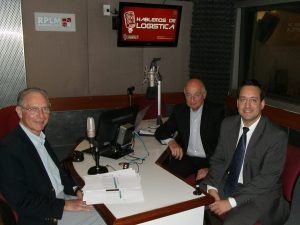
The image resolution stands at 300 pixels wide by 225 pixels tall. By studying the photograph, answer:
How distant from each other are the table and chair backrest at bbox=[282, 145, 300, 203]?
0.58 meters

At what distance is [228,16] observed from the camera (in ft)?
14.5

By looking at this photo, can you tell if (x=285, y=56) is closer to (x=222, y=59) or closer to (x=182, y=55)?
(x=222, y=59)

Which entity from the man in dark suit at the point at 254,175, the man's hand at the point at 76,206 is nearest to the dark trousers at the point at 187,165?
the man in dark suit at the point at 254,175

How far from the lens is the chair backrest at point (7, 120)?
91.5 inches

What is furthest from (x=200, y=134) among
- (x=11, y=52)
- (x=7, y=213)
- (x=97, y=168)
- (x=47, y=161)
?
(x=11, y=52)

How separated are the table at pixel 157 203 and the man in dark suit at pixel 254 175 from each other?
0.31 metres

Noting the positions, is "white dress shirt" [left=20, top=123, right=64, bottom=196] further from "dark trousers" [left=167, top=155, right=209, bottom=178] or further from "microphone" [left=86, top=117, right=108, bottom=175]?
"dark trousers" [left=167, top=155, right=209, bottom=178]

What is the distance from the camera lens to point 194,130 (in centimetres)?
284

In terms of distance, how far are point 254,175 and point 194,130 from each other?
895 mm

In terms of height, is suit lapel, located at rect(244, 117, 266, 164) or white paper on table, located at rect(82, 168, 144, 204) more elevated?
suit lapel, located at rect(244, 117, 266, 164)

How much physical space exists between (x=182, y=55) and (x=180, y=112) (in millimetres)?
2231

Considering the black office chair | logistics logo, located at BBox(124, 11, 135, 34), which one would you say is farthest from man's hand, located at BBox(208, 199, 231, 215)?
logistics logo, located at BBox(124, 11, 135, 34)

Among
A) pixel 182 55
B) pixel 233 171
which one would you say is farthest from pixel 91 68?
pixel 233 171

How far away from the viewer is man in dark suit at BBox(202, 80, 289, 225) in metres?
1.92
